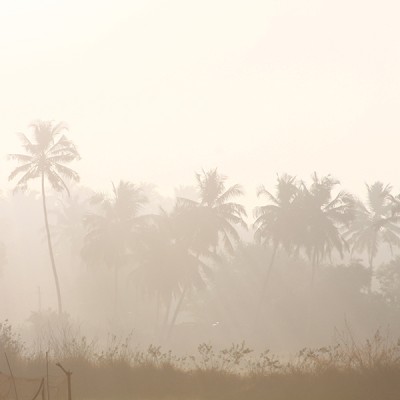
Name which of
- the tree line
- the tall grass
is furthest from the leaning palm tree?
the tall grass

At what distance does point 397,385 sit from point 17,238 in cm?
8909

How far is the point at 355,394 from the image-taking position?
48.6ft

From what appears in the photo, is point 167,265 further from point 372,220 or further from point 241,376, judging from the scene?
point 241,376

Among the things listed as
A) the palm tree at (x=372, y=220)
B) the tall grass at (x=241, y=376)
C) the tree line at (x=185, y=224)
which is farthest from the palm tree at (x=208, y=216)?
the tall grass at (x=241, y=376)

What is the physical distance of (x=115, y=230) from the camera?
54.9m

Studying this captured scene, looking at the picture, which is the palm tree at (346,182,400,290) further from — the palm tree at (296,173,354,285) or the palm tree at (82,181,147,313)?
the palm tree at (82,181,147,313)

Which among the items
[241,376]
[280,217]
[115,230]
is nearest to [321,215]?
[280,217]

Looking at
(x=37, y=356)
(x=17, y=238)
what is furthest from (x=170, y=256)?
(x=17, y=238)

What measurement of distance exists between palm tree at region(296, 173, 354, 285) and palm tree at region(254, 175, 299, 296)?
668mm

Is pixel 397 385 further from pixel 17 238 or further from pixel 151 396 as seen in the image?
pixel 17 238

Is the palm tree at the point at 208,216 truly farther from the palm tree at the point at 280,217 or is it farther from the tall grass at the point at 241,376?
the tall grass at the point at 241,376

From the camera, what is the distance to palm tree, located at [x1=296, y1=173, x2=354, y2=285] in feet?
172

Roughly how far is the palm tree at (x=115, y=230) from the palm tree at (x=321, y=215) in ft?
42.6

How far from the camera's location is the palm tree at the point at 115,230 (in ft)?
177
